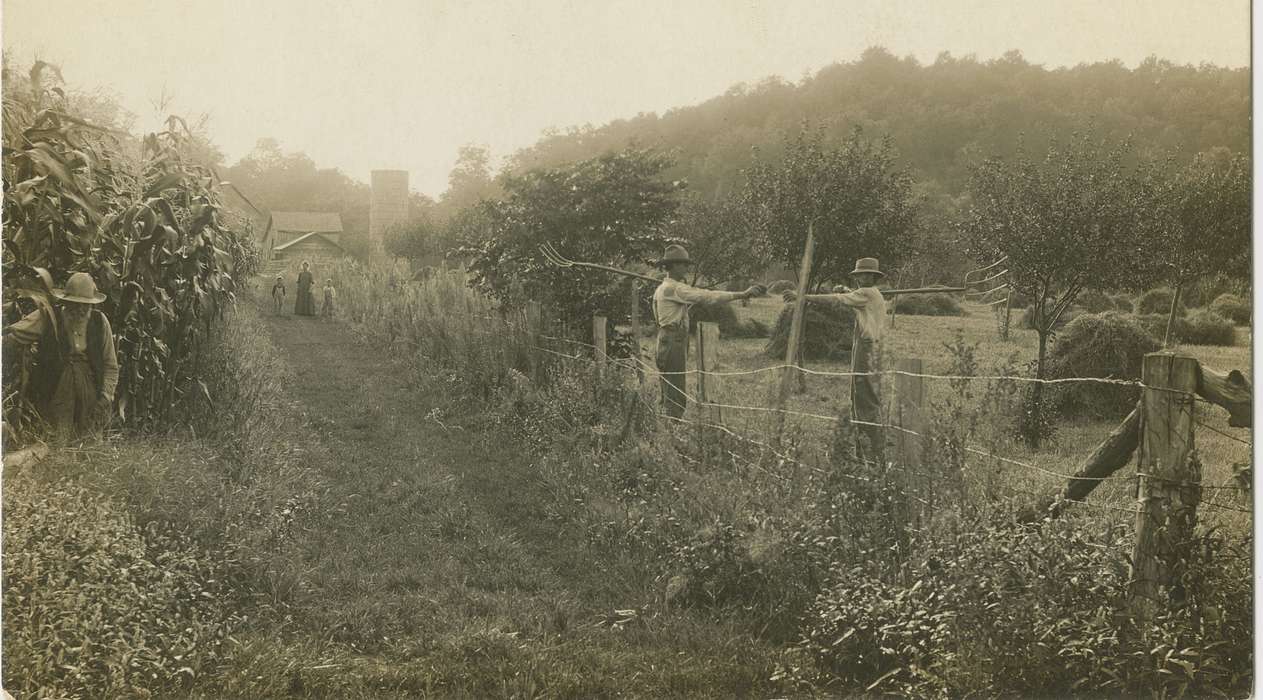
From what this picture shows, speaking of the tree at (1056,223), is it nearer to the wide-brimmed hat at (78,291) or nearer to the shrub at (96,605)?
the shrub at (96,605)

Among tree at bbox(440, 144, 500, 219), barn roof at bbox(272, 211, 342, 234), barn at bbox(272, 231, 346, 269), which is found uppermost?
tree at bbox(440, 144, 500, 219)

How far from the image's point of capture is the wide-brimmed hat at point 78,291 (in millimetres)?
4086

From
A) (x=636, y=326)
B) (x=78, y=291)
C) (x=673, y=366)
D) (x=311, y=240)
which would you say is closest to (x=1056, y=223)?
(x=673, y=366)

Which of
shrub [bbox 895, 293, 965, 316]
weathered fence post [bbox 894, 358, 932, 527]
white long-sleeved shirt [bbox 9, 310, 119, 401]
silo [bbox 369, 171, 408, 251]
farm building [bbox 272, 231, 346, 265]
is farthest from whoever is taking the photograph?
farm building [bbox 272, 231, 346, 265]

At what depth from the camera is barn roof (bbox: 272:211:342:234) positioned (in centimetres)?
537

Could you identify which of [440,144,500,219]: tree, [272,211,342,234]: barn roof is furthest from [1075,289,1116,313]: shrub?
[272,211,342,234]: barn roof

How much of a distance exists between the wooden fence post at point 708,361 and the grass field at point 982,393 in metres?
0.08

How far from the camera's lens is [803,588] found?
393 cm

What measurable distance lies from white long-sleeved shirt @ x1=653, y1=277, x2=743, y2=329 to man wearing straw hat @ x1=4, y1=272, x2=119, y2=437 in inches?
124

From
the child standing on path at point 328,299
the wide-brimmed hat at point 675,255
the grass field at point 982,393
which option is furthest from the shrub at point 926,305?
the child standing on path at point 328,299

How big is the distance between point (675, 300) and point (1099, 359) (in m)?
2.46

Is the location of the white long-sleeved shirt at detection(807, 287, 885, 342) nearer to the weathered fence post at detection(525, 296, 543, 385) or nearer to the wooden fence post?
the wooden fence post

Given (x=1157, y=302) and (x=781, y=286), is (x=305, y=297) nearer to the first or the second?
(x=781, y=286)

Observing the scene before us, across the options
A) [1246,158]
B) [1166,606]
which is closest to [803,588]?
[1166,606]
